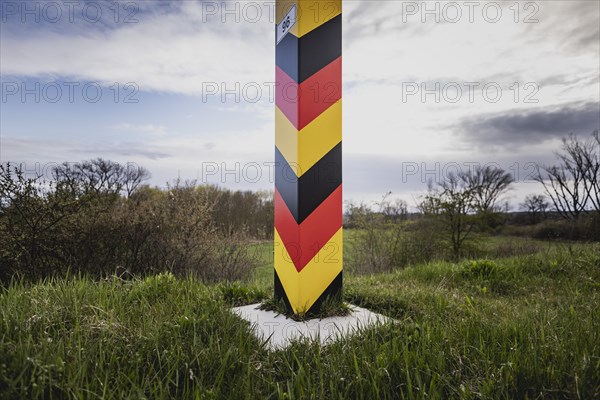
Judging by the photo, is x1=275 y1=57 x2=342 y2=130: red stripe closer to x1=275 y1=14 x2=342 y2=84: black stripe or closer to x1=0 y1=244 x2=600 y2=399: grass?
x1=275 y1=14 x2=342 y2=84: black stripe

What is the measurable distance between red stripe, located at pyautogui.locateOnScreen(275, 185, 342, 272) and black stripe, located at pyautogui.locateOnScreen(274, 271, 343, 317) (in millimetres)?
310

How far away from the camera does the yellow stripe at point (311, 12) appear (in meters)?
2.75

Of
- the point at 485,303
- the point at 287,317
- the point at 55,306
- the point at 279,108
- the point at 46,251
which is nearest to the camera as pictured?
the point at 55,306

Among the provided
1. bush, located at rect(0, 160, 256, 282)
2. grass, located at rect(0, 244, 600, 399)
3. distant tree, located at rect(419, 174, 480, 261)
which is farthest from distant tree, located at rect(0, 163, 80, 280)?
distant tree, located at rect(419, 174, 480, 261)

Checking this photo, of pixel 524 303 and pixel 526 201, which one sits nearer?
pixel 524 303

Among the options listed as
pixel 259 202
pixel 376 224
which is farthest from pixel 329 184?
pixel 259 202

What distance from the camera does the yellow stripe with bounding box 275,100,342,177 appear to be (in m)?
2.73

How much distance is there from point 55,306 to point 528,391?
2.34 meters

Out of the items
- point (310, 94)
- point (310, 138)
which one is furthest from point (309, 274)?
point (310, 94)

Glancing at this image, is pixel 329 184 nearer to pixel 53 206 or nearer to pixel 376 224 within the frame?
pixel 53 206

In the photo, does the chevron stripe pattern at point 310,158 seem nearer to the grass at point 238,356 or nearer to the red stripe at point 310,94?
the red stripe at point 310,94

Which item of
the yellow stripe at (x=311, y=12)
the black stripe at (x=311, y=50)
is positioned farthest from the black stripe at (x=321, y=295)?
the yellow stripe at (x=311, y=12)

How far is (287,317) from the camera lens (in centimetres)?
272

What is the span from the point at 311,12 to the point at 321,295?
7.25 ft
